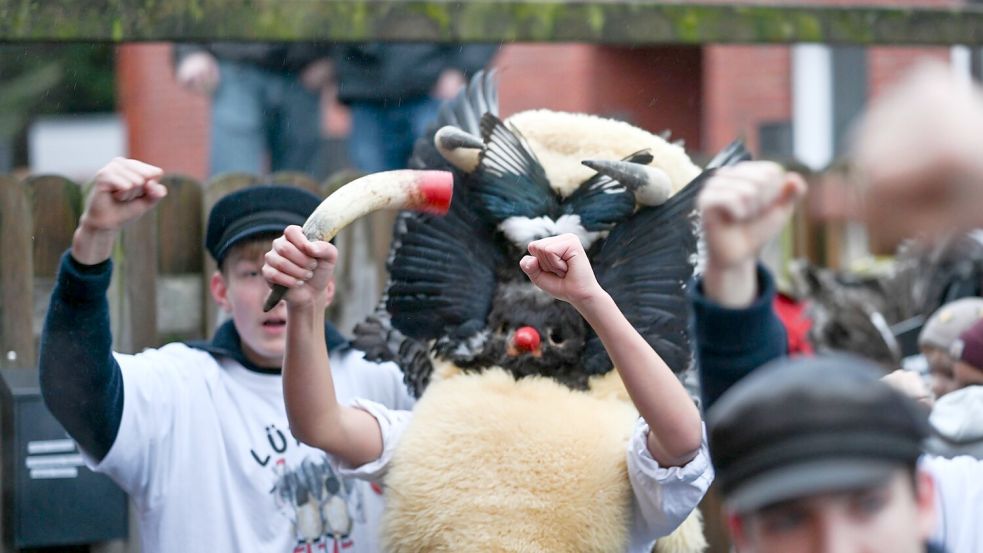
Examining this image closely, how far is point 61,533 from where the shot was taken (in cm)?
309

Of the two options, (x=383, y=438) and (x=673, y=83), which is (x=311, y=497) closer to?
(x=383, y=438)

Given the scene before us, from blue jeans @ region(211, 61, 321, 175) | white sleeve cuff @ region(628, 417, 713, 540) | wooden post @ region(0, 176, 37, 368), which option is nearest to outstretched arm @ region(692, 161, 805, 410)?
white sleeve cuff @ region(628, 417, 713, 540)

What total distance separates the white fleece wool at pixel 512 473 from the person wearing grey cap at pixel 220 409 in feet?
1.01

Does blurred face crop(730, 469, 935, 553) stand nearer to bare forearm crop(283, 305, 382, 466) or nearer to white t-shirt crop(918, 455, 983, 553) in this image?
white t-shirt crop(918, 455, 983, 553)

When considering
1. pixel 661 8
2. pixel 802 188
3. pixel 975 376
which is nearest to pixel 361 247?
pixel 661 8

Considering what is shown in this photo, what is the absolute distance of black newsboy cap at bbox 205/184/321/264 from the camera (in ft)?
9.32

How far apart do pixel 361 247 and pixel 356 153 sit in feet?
5.21

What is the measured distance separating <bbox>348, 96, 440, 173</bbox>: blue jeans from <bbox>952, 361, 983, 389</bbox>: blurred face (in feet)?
7.62

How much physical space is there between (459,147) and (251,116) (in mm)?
2984

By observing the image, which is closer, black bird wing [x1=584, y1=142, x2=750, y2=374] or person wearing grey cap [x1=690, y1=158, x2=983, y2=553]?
person wearing grey cap [x1=690, y1=158, x2=983, y2=553]

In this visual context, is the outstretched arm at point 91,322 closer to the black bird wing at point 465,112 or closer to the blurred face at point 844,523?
the black bird wing at point 465,112

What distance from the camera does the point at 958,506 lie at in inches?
86.5

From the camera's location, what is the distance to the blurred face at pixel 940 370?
11.0 feet

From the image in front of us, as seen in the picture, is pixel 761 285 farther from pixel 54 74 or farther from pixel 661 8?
pixel 54 74
